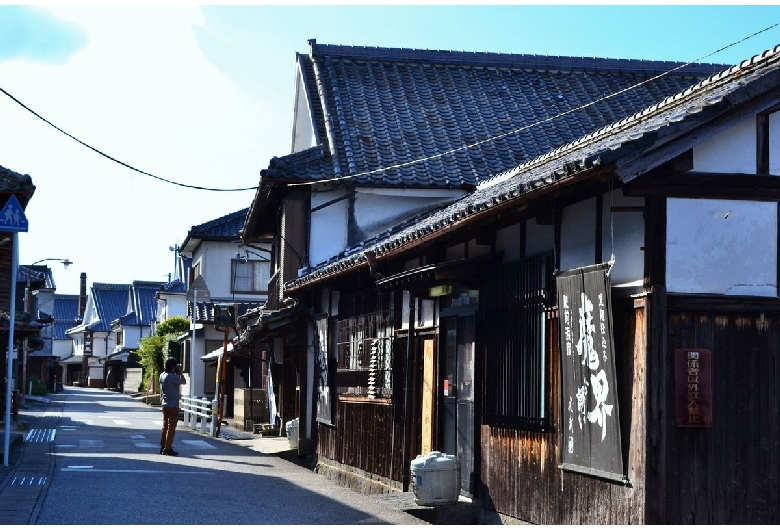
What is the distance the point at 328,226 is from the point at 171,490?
29.0 feet

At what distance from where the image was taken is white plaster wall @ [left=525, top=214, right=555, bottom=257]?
11727 millimetres

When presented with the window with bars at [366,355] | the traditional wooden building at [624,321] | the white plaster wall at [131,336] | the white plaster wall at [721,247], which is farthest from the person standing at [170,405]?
the white plaster wall at [131,336]

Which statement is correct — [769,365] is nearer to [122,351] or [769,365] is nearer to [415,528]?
[415,528]

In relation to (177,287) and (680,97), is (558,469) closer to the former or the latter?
(680,97)

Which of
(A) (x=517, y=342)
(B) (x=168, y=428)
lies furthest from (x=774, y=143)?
(B) (x=168, y=428)

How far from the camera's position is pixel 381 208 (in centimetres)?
2303

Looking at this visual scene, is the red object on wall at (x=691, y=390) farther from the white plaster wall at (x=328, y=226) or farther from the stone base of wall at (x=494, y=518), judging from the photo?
the white plaster wall at (x=328, y=226)

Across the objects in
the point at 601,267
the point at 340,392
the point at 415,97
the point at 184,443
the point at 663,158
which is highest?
the point at 415,97

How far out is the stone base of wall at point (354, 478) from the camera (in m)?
17.0

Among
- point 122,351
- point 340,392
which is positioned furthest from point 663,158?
point 122,351

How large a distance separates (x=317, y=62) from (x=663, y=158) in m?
18.6

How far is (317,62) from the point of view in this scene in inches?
1060

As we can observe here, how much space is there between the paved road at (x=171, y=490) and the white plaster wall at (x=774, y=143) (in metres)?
6.11

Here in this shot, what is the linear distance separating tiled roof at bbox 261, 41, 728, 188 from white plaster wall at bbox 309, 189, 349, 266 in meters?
0.73
